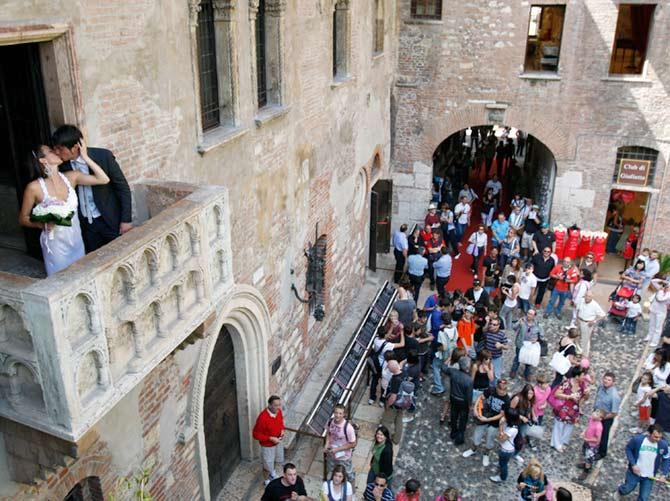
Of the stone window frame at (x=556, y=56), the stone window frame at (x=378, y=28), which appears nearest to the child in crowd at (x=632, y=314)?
the stone window frame at (x=556, y=56)

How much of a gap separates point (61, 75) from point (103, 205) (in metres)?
1.01

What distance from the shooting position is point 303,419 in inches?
405

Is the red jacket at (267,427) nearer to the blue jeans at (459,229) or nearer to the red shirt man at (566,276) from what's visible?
the red shirt man at (566,276)

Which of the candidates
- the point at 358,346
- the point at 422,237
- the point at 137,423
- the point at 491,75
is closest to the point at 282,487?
the point at 137,423

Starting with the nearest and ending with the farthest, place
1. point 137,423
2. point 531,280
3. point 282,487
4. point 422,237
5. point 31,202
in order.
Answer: point 31,202
point 137,423
point 282,487
point 531,280
point 422,237

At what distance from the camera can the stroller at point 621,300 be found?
13.3m

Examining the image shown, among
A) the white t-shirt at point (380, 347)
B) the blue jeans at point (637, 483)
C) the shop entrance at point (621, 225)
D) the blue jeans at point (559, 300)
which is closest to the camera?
the blue jeans at point (637, 483)

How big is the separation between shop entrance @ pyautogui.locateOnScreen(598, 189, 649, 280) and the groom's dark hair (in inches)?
566

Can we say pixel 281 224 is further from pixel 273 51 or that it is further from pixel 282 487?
pixel 282 487

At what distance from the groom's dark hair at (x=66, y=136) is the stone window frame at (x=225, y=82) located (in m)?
2.19

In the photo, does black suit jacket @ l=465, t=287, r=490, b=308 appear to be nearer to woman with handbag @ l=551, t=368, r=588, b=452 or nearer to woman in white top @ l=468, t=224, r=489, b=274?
woman with handbag @ l=551, t=368, r=588, b=452

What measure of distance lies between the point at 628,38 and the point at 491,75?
3392 mm

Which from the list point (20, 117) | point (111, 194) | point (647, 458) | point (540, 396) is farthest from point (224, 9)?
point (647, 458)

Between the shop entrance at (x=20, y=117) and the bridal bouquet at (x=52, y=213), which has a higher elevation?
the shop entrance at (x=20, y=117)
